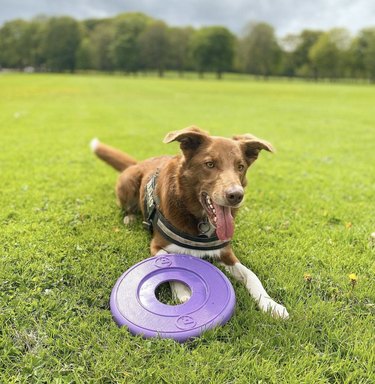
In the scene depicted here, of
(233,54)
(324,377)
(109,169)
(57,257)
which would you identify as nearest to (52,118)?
(109,169)

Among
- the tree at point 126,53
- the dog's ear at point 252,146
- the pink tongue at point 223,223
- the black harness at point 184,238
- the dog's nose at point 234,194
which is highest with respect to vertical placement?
the tree at point 126,53

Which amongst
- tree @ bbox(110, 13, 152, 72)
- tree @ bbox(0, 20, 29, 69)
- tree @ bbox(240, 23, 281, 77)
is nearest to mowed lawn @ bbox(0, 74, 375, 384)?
tree @ bbox(240, 23, 281, 77)

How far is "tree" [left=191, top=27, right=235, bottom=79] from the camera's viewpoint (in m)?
80.3

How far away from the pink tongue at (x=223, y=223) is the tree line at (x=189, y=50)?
80118 mm

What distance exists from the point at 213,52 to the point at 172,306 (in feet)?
278

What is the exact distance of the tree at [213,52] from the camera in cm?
8031

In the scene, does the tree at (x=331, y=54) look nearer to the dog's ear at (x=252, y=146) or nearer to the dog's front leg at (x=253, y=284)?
the dog's ear at (x=252, y=146)

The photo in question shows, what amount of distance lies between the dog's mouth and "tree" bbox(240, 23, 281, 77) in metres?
84.9

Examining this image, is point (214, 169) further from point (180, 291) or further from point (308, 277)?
point (308, 277)

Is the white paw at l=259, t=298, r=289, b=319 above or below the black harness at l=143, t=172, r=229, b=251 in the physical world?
below

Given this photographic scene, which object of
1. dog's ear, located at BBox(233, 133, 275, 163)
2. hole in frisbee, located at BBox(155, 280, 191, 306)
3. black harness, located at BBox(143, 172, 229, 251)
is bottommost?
hole in frisbee, located at BBox(155, 280, 191, 306)

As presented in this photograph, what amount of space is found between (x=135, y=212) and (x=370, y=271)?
3018mm

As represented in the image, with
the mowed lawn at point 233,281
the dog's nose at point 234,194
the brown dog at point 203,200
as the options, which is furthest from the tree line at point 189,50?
the dog's nose at point 234,194

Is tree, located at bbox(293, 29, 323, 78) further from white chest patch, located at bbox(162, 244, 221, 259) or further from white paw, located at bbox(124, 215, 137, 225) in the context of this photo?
white chest patch, located at bbox(162, 244, 221, 259)
